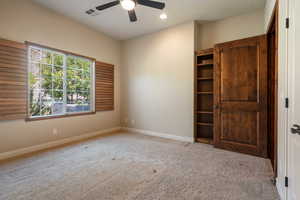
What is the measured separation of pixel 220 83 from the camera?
329 cm

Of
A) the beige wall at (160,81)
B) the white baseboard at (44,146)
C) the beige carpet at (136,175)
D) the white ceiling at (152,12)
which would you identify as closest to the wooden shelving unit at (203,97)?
the beige wall at (160,81)

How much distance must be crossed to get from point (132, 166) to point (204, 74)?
2841 millimetres

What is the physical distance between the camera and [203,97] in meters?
3.96

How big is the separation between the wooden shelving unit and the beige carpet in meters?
0.64

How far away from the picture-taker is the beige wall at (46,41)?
2.76 m

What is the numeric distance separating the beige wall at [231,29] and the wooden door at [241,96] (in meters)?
0.57

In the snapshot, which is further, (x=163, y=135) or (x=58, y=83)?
(x=163, y=135)

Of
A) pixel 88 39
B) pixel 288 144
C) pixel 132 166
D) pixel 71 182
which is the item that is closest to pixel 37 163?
pixel 71 182

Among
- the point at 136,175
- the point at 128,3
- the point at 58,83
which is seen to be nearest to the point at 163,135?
the point at 136,175

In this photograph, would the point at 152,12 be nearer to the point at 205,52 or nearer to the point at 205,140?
the point at 205,52

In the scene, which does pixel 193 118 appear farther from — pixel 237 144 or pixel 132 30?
pixel 132 30

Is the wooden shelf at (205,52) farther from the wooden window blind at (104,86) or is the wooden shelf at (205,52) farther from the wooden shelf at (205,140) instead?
the wooden window blind at (104,86)

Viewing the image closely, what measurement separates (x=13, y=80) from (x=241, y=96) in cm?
440

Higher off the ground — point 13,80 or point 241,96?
point 13,80
